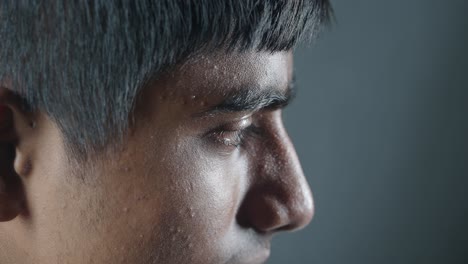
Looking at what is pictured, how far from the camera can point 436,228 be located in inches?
53.9

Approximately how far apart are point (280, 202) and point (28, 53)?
30cm

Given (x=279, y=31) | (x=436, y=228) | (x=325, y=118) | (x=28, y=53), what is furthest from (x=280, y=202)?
(x=436, y=228)

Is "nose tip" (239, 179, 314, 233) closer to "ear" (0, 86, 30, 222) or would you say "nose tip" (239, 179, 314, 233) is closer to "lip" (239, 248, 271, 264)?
"lip" (239, 248, 271, 264)

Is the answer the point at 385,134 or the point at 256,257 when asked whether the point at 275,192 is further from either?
the point at 385,134

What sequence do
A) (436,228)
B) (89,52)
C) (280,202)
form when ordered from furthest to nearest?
1. (436,228)
2. (280,202)
3. (89,52)

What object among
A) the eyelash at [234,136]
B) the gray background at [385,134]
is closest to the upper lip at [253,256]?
the eyelash at [234,136]

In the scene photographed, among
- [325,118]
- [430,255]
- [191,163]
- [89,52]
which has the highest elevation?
[89,52]

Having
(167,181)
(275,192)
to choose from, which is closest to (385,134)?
(275,192)

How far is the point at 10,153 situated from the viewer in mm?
586

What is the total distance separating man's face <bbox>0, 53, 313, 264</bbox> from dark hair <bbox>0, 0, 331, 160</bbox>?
2cm

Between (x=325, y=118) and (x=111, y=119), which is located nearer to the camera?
(x=111, y=119)

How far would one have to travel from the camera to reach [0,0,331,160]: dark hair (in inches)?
20.2

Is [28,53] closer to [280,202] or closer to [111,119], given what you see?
[111,119]

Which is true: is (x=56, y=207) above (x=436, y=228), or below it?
above
